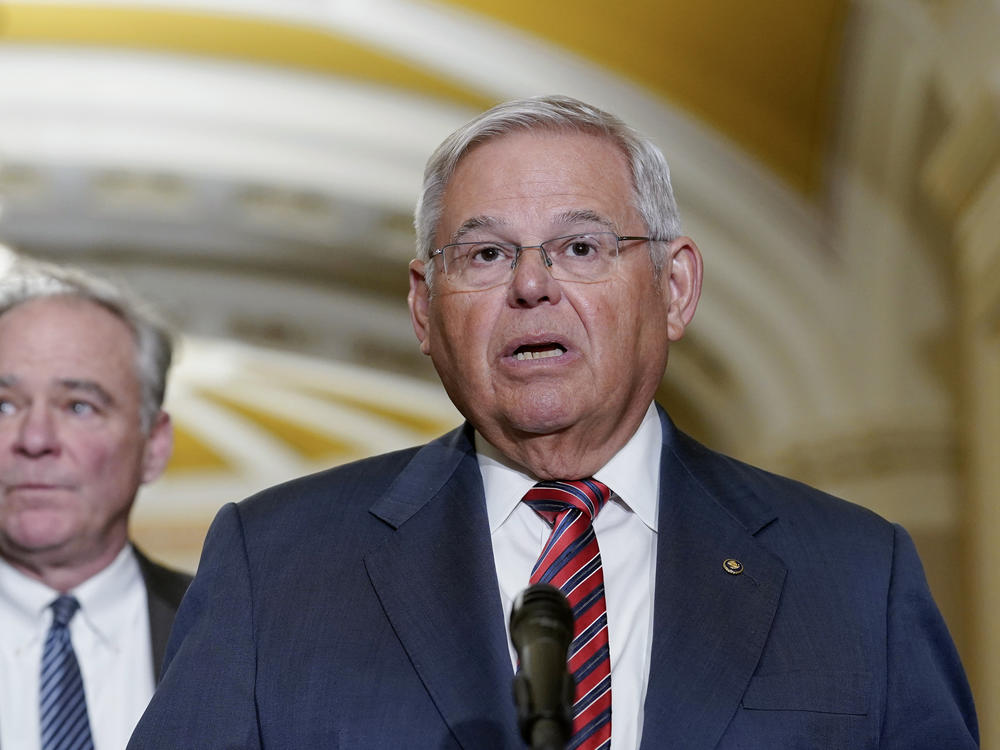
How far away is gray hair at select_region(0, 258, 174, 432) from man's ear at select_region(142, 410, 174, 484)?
2cm

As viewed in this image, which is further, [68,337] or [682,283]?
[68,337]

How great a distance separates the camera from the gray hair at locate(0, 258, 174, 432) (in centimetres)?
306

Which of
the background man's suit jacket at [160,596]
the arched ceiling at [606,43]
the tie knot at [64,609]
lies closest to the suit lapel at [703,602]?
the background man's suit jacket at [160,596]

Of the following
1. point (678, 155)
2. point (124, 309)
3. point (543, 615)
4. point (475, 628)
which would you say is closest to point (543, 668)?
point (543, 615)

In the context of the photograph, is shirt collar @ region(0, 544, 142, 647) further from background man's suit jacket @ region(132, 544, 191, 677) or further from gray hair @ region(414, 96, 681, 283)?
gray hair @ region(414, 96, 681, 283)

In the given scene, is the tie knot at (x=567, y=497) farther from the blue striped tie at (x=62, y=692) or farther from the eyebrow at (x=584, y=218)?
the blue striped tie at (x=62, y=692)

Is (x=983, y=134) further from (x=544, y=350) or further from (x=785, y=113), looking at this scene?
(x=544, y=350)

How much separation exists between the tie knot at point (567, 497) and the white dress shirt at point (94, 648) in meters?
1.20

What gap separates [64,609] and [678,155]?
21.2ft

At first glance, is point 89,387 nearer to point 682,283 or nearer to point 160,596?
point 160,596

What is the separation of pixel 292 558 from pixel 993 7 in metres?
4.84

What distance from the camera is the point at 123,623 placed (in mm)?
2908

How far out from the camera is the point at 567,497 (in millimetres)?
1957

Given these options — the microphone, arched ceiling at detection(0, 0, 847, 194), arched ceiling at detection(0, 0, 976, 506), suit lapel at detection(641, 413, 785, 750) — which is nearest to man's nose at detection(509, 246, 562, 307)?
suit lapel at detection(641, 413, 785, 750)
